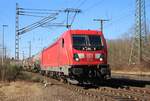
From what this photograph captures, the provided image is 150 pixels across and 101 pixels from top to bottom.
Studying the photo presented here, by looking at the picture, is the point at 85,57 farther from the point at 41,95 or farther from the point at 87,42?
the point at 41,95

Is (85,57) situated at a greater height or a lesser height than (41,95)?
greater

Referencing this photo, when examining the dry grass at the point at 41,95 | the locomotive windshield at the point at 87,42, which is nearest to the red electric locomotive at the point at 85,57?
the locomotive windshield at the point at 87,42

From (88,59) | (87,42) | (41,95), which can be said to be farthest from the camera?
(87,42)

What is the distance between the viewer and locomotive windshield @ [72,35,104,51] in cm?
2266

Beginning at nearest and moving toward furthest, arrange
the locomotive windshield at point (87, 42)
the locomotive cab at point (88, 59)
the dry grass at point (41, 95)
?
the dry grass at point (41, 95), the locomotive cab at point (88, 59), the locomotive windshield at point (87, 42)

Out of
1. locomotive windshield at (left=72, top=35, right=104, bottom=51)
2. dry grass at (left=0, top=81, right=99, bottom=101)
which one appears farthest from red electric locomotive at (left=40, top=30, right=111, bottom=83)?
dry grass at (left=0, top=81, right=99, bottom=101)

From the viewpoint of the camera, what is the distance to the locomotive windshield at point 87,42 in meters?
22.7

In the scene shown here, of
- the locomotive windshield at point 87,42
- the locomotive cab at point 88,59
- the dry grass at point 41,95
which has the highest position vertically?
the locomotive windshield at point 87,42

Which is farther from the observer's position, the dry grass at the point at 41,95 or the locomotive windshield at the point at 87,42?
the locomotive windshield at the point at 87,42

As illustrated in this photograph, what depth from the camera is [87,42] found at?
22984mm

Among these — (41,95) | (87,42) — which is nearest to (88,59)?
(87,42)

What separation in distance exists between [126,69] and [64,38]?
35.3 meters

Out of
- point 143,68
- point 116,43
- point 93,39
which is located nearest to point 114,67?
point 143,68

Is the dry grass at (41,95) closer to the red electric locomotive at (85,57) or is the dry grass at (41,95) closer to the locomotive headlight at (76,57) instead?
the red electric locomotive at (85,57)
